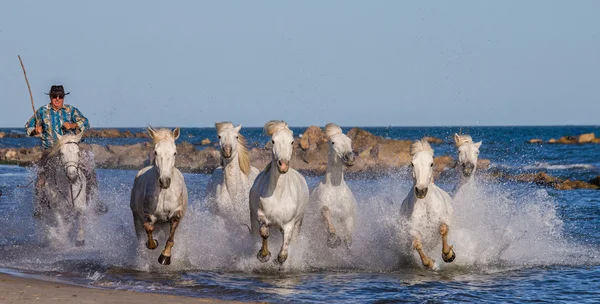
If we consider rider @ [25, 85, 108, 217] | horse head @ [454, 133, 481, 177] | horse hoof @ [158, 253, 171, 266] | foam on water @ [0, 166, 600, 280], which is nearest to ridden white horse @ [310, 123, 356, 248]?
foam on water @ [0, 166, 600, 280]

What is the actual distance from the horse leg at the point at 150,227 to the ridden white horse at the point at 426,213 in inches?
116

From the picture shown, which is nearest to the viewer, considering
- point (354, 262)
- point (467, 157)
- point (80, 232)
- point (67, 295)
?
point (67, 295)

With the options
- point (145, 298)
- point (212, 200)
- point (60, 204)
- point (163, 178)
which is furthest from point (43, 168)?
point (145, 298)

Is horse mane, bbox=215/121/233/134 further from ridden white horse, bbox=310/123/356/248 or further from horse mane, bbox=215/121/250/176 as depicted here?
ridden white horse, bbox=310/123/356/248

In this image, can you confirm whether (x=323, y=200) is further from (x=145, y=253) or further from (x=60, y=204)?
(x=60, y=204)

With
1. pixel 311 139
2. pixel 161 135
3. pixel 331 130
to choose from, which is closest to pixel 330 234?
pixel 331 130

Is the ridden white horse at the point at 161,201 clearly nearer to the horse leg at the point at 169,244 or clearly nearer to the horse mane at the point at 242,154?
the horse leg at the point at 169,244

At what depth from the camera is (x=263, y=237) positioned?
9.95 metres

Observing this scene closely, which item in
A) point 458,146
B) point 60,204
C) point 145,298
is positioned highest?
point 458,146

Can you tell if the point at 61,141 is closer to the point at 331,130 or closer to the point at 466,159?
the point at 331,130

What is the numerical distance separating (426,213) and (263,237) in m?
1.95

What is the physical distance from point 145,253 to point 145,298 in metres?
2.54

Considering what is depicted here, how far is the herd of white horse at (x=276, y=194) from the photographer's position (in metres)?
9.79

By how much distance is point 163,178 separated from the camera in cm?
916
